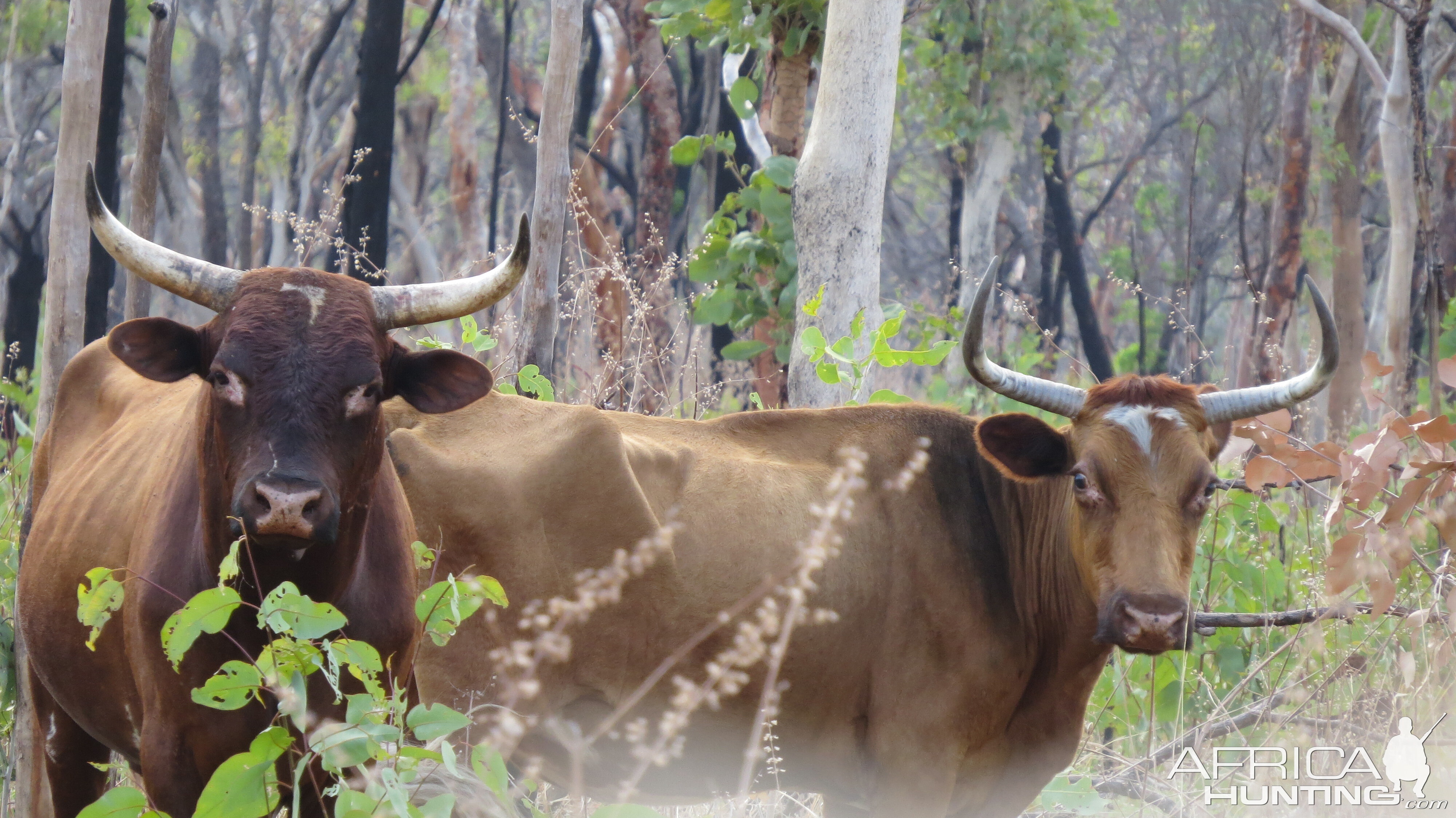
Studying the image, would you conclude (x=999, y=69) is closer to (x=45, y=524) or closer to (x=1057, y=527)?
(x=1057, y=527)

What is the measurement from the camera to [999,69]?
55.3ft

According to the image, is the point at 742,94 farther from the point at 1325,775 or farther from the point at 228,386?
the point at 228,386

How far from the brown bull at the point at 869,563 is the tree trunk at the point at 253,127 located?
1794cm

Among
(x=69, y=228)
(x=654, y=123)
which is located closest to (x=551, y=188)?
(x=69, y=228)

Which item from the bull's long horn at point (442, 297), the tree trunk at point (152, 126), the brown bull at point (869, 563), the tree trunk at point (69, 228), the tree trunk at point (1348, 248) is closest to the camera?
Result: the bull's long horn at point (442, 297)

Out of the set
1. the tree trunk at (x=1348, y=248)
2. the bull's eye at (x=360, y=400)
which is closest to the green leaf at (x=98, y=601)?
the bull's eye at (x=360, y=400)

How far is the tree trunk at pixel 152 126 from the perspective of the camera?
5.52 m

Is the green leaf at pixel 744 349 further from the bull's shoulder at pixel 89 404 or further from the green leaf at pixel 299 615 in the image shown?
the green leaf at pixel 299 615

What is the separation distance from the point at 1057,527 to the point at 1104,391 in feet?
1.78

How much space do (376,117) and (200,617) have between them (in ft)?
39.7

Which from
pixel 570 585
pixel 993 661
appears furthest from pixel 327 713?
pixel 993 661

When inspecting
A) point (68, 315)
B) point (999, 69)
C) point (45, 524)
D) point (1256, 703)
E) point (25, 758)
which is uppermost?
point (999, 69)

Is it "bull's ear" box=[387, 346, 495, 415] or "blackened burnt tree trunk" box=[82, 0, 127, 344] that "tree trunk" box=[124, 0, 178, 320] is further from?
"blackened burnt tree trunk" box=[82, 0, 127, 344]

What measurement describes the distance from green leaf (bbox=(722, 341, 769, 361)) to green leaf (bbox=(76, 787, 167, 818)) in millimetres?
5244
